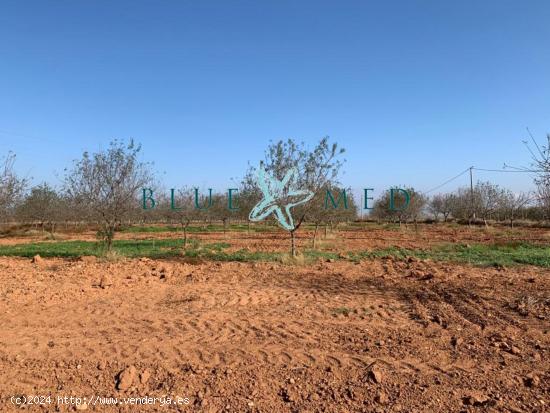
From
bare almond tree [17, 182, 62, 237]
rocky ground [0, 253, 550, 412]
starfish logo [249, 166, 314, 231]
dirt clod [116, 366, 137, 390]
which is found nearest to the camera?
rocky ground [0, 253, 550, 412]

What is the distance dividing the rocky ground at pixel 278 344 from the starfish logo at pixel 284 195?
4.73m

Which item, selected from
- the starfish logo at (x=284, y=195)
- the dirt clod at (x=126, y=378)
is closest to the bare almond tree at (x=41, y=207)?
the starfish logo at (x=284, y=195)

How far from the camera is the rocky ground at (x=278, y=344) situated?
3.69 metres

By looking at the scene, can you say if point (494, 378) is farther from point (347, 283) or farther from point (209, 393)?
point (347, 283)

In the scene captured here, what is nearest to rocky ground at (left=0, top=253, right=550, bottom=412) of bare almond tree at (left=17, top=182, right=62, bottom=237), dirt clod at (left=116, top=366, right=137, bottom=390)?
dirt clod at (left=116, top=366, right=137, bottom=390)

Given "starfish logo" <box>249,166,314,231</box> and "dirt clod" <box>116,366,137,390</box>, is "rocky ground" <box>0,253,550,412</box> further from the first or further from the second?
"starfish logo" <box>249,166,314,231</box>

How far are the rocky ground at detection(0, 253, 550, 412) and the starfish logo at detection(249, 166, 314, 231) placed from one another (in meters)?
4.73

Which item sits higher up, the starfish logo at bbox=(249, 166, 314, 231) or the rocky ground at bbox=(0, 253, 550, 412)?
the starfish logo at bbox=(249, 166, 314, 231)

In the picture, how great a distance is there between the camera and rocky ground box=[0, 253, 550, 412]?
3.69m

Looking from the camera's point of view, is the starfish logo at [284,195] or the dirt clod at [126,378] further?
the starfish logo at [284,195]

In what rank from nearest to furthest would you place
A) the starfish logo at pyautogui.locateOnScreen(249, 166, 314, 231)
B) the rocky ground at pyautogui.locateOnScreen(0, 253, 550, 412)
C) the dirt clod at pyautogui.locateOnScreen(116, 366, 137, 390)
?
the rocky ground at pyautogui.locateOnScreen(0, 253, 550, 412), the dirt clod at pyautogui.locateOnScreen(116, 366, 137, 390), the starfish logo at pyautogui.locateOnScreen(249, 166, 314, 231)

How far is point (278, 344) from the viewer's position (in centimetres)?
493

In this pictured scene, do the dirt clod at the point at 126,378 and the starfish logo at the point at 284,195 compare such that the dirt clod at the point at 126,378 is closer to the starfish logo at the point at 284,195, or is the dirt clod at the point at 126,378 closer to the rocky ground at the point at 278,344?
the rocky ground at the point at 278,344

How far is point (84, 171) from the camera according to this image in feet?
43.0
